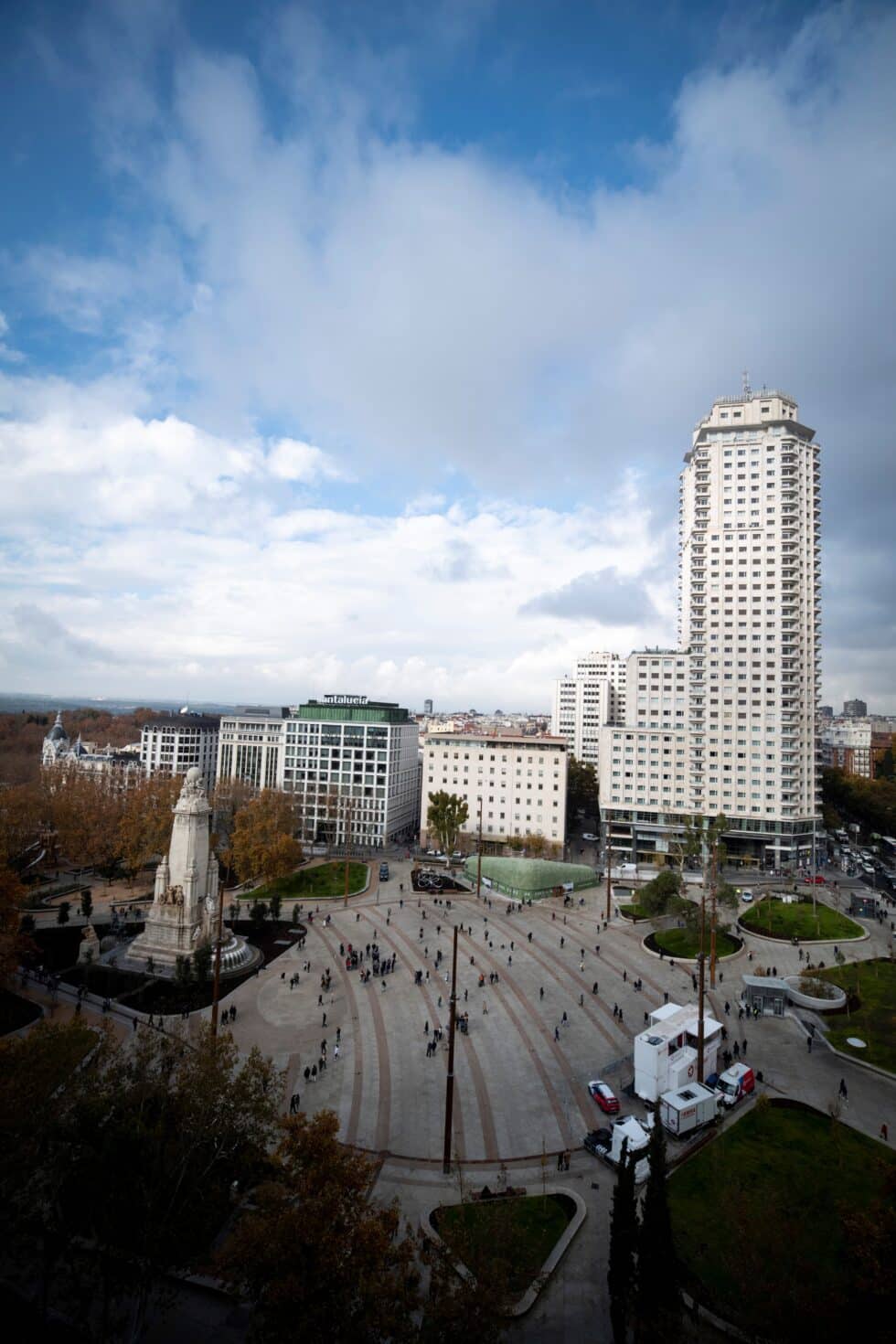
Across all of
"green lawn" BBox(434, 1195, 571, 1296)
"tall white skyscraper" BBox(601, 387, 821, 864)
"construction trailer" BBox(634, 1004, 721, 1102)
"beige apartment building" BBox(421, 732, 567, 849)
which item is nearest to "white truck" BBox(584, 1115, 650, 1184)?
"construction trailer" BBox(634, 1004, 721, 1102)

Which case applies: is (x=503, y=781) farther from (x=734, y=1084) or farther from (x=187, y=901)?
(x=734, y=1084)

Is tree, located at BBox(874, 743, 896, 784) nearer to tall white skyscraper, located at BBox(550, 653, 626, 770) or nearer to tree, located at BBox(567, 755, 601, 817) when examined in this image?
tall white skyscraper, located at BBox(550, 653, 626, 770)

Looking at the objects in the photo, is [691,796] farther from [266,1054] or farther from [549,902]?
[266,1054]

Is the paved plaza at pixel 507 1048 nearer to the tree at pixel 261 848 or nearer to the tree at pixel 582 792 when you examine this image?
the tree at pixel 261 848

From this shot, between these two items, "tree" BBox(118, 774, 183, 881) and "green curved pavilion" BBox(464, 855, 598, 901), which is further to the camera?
"green curved pavilion" BBox(464, 855, 598, 901)

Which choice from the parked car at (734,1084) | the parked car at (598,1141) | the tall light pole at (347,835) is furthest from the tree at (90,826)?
the parked car at (734,1084)

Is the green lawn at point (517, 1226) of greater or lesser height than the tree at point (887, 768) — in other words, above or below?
below
